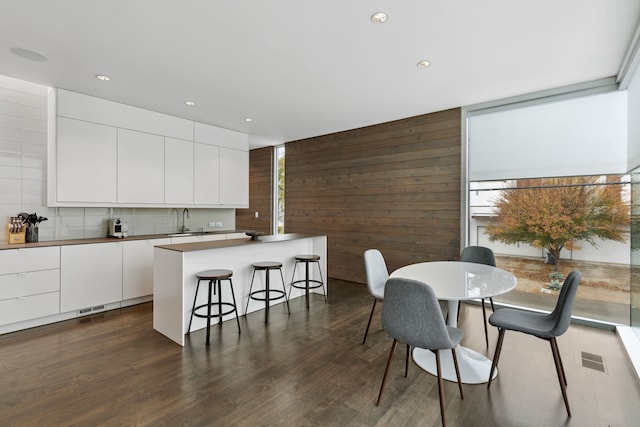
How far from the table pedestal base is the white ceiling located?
277cm

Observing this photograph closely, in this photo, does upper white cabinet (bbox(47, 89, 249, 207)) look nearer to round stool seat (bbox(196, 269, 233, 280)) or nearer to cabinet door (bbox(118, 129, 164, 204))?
cabinet door (bbox(118, 129, 164, 204))

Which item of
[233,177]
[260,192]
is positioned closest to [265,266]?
[233,177]

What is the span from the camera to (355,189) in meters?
5.45

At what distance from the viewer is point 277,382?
233 centimetres

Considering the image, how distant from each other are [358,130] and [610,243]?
3742 mm

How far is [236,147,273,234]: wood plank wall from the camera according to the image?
23.1 ft

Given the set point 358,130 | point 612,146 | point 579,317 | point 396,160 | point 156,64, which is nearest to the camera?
point 156,64

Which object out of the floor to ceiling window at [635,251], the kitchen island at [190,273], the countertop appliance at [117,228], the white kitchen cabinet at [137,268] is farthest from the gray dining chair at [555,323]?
the countertop appliance at [117,228]

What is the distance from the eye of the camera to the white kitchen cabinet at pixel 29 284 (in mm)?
3139

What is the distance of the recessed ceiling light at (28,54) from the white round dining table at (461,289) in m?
3.90

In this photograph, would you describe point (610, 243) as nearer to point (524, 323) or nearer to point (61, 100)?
point (524, 323)

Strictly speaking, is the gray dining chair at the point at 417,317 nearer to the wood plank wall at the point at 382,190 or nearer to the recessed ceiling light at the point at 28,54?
the wood plank wall at the point at 382,190

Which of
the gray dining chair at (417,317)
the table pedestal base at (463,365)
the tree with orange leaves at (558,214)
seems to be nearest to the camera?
the gray dining chair at (417,317)

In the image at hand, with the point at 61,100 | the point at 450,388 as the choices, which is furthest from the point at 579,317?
the point at 61,100
